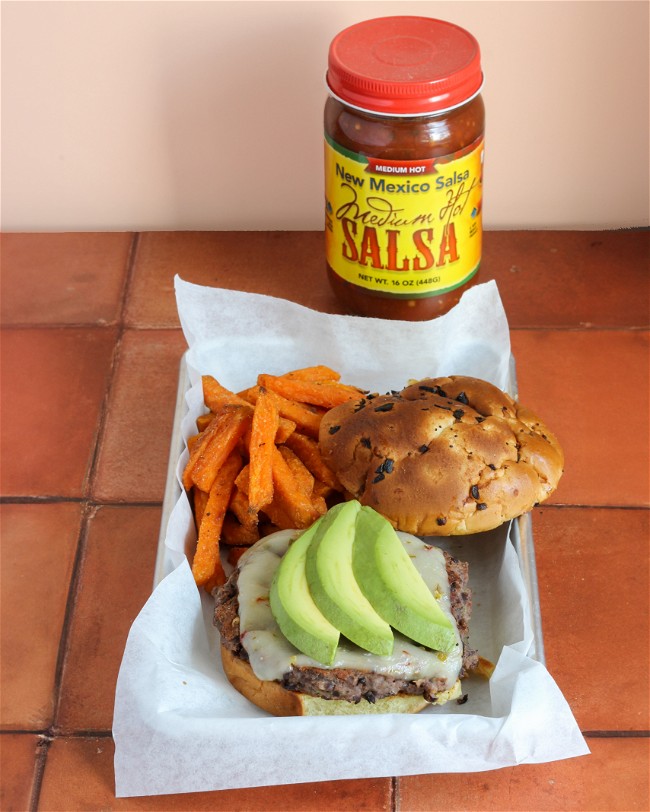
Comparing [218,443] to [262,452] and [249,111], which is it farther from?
[249,111]

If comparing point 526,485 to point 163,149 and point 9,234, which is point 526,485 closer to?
point 163,149

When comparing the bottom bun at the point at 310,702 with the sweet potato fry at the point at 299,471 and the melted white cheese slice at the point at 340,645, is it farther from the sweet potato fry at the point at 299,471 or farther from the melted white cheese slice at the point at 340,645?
the sweet potato fry at the point at 299,471

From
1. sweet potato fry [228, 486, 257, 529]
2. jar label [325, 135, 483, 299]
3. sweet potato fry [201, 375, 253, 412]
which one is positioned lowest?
sweet potato fry [228, 486, 257, 529]

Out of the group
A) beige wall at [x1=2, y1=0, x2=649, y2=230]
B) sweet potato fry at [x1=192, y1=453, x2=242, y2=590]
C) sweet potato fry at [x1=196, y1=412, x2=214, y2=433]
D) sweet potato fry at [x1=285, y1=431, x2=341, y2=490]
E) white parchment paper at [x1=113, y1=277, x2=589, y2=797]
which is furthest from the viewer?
beige wall at [x1=2, y1=0, x2=649, y2=230]

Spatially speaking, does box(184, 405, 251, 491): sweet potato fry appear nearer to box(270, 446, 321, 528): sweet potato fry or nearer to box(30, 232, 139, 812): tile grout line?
box(270, 446, 321, 528): sweet potato fry

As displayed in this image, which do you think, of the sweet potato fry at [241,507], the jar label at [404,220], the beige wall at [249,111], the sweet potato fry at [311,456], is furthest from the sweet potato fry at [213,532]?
the beige wall at [249,111]

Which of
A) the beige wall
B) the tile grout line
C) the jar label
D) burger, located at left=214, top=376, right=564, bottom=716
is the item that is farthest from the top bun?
the beige wall
